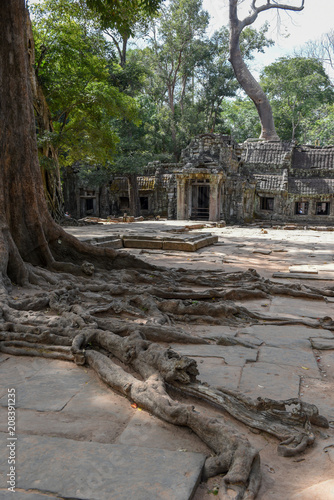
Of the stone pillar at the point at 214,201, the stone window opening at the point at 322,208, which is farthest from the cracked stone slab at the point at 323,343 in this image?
the stone window opening at the point at 322,208

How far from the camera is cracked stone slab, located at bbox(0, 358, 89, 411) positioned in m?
2.48

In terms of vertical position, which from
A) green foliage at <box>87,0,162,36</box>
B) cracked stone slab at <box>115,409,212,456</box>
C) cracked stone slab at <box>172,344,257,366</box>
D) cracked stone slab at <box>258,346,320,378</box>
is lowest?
cracked stone slab at <box>258,346,320,378</box>

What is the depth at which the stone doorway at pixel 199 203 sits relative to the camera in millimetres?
26984

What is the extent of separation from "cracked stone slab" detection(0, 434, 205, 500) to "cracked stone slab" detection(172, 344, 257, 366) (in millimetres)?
1492

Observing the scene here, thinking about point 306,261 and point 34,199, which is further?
point 306,261

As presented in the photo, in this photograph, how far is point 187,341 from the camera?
12.4 feet

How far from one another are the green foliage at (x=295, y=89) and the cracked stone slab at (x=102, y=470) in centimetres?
3862

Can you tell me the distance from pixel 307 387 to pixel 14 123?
489cm

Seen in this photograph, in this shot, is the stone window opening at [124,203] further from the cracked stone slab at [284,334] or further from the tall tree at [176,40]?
the cracked stone slab at [284,334]

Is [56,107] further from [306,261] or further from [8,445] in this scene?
[8,445]

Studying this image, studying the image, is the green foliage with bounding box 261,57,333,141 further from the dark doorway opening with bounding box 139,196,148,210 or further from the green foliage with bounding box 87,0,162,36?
the green foliage with bounding box 87,0,162,36

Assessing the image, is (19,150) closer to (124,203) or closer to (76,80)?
(76,80)

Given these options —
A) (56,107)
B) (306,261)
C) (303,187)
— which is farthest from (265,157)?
(306,261)

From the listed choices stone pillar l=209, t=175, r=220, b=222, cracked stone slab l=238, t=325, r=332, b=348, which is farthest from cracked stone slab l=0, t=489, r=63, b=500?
stone pillar l=209, t=175, r=220, b=222
